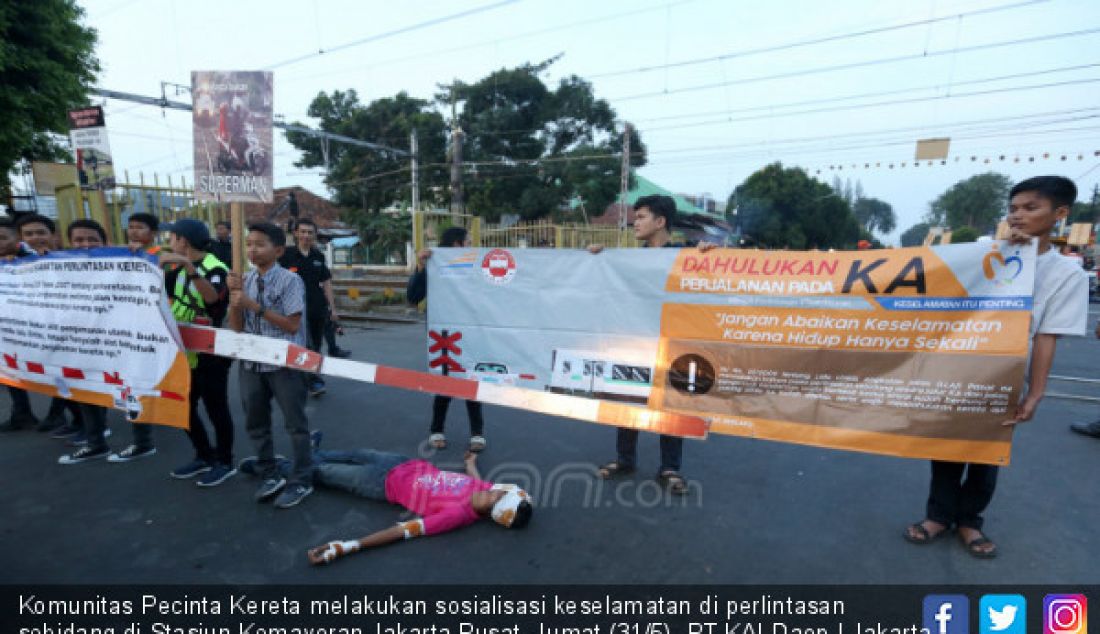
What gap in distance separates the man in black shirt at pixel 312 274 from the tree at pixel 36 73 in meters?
7.93

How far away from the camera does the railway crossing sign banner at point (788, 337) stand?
2500 millimetres

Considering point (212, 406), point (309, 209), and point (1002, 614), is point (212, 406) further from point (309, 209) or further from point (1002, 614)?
point (309, 209)

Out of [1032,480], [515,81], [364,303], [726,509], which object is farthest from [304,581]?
[515,81]

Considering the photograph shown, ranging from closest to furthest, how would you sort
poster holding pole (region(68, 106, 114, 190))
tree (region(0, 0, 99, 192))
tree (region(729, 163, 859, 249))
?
poster holding pole (region(68, 106, 114, 190)) < tree (region(0, 0, 99, 192)) < tree (region(729, 163, 859, 249))

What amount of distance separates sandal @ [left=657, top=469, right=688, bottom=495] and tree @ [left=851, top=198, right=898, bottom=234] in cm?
13441

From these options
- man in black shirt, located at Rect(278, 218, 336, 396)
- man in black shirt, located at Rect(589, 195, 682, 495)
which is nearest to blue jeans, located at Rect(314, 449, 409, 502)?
man in black shirt, located at Rect(589, 195, 682, 495)

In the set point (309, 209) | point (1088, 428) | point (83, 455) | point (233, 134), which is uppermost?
point (309, 209)

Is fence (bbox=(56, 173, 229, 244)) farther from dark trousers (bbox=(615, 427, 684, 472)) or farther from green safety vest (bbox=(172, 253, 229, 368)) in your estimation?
dark trousers (bbox=(615, 427, 684, 472))

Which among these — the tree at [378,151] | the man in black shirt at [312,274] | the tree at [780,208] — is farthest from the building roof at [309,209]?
the tree at [780,208]

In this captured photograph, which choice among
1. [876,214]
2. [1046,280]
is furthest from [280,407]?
[876,214]

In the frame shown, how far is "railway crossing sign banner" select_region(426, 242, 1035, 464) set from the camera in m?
2.50

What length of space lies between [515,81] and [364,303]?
1627cm

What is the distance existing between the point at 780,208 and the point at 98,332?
130 feet

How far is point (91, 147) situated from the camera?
649 centimetres
